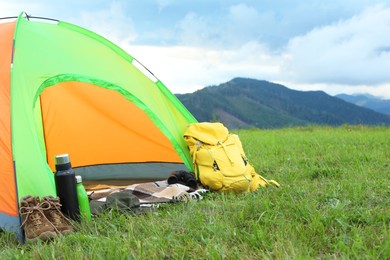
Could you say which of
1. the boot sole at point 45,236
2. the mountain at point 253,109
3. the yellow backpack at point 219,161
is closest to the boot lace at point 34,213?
the boot sole at point 45,236

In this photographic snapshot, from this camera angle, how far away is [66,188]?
11.9 feet

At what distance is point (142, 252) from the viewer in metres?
2.77

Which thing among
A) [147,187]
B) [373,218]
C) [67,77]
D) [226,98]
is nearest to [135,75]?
[67,77]

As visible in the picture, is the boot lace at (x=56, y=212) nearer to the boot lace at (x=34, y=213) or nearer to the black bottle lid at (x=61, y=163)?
the boot lace at (x=34, y=213)

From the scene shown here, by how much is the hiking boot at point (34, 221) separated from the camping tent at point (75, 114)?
14 cm

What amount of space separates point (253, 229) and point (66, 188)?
5.24 feet

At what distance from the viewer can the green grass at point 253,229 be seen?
272 cm

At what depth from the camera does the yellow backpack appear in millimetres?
4566

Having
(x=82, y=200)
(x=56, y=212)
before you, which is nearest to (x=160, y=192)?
(x=82, y=200)

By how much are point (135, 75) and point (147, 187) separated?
1334mm

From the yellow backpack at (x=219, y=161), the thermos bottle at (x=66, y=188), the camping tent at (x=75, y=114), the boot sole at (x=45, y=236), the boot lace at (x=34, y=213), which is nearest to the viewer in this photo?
the boot sole at (x=45, y=236)

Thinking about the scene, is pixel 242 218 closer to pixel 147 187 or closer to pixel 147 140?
pixel 147 187

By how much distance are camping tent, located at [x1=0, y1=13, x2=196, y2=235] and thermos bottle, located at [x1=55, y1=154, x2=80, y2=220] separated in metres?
0.15

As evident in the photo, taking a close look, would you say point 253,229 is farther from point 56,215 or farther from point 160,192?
point 160,192
